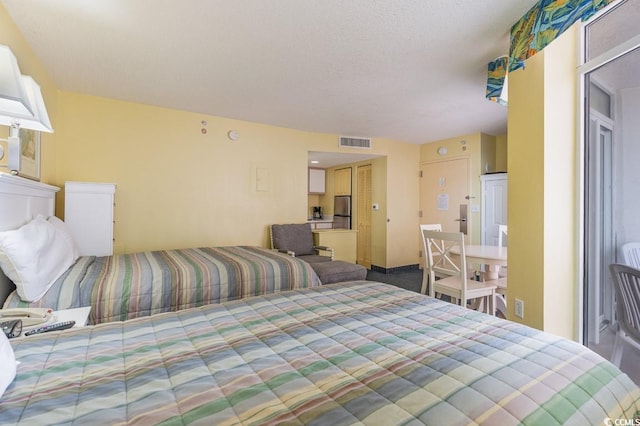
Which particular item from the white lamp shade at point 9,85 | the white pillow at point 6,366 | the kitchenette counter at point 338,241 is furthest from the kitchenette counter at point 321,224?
the white pillow at point 6,366

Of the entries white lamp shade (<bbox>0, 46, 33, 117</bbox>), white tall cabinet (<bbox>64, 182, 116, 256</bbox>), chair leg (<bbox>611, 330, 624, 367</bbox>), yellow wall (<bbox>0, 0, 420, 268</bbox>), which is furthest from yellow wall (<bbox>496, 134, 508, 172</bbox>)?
white lamp shade (<bbox>0, 46, 33, 117</bbox>)

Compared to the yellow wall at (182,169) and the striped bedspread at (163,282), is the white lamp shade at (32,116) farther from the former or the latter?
the yellow wall at (182,169)

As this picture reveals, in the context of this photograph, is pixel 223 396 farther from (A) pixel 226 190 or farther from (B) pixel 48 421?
(A) pixel 226 190

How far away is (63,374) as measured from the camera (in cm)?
86

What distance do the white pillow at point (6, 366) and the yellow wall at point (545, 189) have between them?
2612mm

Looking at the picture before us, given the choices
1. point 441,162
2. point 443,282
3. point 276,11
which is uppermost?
point 276,11

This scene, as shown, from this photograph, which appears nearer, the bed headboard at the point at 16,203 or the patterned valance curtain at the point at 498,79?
the bed headboard at the point at 16,203

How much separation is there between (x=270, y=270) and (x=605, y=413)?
2081 mm

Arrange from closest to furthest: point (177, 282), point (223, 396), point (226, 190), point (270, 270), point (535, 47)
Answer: point (223, 396), point (535, 47), point (177, 282), point (270, 270), point (226, 190)

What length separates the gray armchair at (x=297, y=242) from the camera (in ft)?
13.8

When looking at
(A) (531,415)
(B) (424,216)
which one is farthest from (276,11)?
(B) (424,216)

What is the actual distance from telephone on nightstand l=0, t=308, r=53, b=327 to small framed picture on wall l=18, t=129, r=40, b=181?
1314 millimetres

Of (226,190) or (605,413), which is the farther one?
(226,190)

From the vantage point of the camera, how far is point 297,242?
14.1 feet
